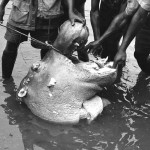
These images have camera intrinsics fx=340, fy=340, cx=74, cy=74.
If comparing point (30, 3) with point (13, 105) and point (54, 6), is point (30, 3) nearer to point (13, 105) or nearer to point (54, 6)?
point (54, 6)

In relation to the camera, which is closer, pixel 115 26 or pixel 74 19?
pixel 74 19

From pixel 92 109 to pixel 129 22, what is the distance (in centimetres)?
118

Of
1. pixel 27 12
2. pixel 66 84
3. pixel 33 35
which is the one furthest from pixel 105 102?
pixel 27 12

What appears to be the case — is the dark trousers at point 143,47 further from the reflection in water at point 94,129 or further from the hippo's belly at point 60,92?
the hippo's belly at point 60,92

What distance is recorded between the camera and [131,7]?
4.01 metres

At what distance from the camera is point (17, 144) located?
352 centimetres

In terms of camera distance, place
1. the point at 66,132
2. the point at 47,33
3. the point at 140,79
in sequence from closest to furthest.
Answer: the point at 66,132, the point at 47,33, the point at 140,79

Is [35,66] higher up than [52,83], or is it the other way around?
[35,66]

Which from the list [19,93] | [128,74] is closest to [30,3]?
[19,93]

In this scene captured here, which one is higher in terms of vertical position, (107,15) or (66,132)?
(107,15)

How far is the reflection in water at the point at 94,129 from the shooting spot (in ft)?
11.8

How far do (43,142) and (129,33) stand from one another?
5.26ft

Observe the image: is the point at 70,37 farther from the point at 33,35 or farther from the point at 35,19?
the point at 33,35

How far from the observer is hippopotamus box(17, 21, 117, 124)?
12.5 feet
